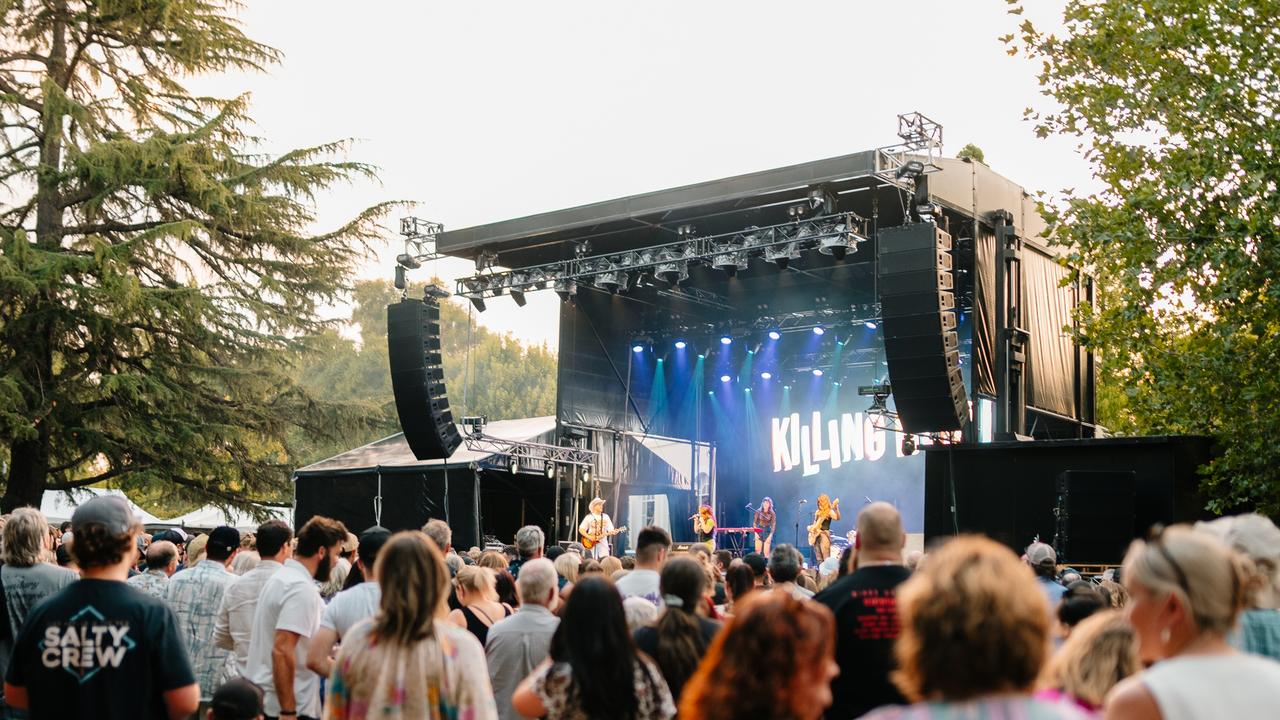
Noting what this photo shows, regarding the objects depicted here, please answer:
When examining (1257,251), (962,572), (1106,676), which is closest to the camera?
(962,572)

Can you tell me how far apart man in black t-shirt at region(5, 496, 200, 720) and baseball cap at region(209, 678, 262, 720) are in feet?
0.31

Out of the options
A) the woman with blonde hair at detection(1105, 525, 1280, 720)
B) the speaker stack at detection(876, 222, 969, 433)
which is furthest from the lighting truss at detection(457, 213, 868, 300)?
the woman with blonde hair at detection(1105, 525, 1280, 720)

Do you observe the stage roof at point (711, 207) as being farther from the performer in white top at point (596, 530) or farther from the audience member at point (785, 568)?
the audience member at point (785, 568)

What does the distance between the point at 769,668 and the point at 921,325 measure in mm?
12899

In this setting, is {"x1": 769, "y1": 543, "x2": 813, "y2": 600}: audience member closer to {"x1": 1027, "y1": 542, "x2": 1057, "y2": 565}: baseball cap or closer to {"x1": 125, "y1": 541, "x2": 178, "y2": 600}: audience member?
{"x1": 1027, "y1": 542, "x2": 1057, "y2": 565}: baseball cap

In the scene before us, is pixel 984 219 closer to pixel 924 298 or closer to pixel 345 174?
pixel 924 298

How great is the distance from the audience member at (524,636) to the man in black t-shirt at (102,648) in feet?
4.13

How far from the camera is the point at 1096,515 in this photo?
13.6m

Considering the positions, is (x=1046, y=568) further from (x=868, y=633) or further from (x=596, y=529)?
(x=596, y=529)

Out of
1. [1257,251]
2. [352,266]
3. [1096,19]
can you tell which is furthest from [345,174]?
[1257,251]

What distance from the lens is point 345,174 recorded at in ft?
71.5

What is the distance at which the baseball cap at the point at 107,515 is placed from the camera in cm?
354

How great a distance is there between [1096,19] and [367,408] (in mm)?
15103

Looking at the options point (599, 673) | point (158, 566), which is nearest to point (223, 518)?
point (158, 566)
